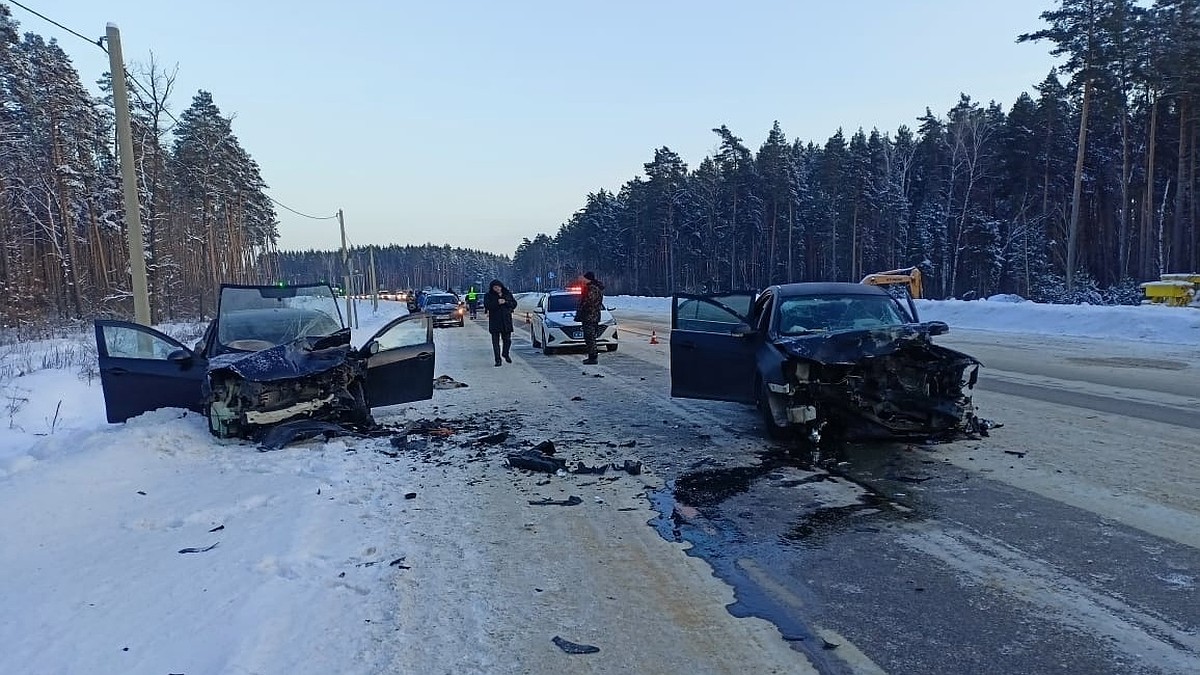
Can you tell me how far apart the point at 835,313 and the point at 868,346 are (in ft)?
5.23

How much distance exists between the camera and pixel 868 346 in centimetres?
643

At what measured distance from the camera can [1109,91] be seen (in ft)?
119

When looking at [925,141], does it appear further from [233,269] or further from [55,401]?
[55,401]

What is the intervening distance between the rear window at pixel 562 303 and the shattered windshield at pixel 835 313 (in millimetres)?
11616

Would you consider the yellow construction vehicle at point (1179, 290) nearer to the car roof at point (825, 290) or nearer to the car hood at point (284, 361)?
the car roof at point (825, 290)

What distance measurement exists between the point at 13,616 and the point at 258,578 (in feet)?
3.86

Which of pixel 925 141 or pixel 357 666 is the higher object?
pixel 925 141

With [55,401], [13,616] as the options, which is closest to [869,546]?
[13,616]

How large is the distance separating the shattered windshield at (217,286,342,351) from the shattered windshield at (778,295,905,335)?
5.97m

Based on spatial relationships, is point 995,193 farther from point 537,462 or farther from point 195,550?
point 195,550

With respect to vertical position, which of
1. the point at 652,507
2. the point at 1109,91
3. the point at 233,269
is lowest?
the point at 652,507

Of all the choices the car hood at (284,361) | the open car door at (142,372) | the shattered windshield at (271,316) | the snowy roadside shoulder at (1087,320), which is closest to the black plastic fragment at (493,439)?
the car hood at (284,361)

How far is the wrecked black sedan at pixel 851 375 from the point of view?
646 cm

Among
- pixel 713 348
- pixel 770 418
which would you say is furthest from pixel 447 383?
pixel 770 418
